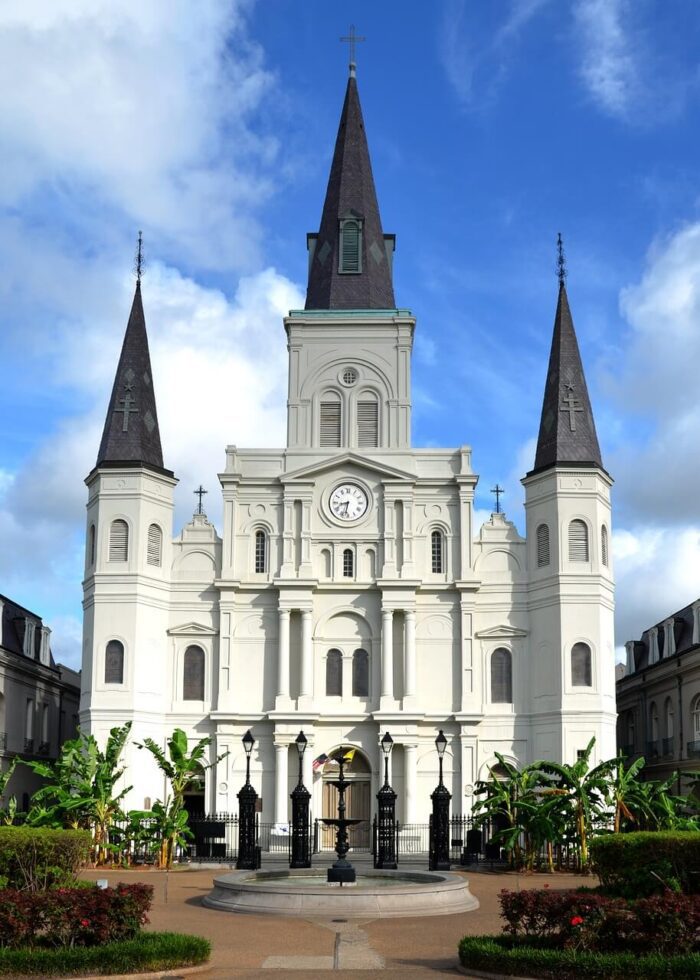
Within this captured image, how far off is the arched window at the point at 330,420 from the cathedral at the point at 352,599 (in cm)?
6

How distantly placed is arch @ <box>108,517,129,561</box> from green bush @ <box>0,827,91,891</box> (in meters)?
25.5

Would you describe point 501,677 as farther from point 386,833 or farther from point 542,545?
point 386,833

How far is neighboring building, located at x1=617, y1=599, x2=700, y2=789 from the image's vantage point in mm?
51344

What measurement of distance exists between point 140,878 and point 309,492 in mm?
20396

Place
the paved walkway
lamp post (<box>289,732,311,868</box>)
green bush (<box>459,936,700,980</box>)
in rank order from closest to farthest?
green bush (<box>459,936,700,980</box>) < the paved walkway < lamp post (<box>289,732,311,868</box>)

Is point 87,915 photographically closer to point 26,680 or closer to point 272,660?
point 272,660

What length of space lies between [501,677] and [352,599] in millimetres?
6548

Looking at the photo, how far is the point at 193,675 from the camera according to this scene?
1954 inches

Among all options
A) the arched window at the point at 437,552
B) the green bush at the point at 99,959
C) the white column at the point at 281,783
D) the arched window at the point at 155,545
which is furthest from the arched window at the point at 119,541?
the green bush at the point at 99,959

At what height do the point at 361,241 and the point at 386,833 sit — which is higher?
the point at 361,241

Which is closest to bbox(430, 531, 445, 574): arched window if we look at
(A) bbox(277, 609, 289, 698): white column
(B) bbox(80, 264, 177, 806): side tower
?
(A) bbox(277, 609, 289, 698): white column

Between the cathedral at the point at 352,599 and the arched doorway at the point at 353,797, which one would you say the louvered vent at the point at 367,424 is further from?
the arched doorway at the point at 353,797

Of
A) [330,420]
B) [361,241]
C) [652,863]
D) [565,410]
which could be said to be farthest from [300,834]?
[361,241]

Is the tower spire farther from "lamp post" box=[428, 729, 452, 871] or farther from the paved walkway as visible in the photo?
the paved walkway
